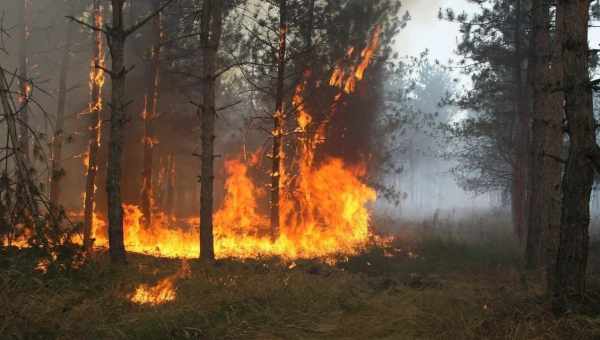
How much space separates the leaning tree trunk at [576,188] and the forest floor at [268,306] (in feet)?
1.06

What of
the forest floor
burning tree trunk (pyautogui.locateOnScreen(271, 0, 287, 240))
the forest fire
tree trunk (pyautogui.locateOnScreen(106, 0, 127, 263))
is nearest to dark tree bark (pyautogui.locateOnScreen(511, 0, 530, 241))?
the forest fire

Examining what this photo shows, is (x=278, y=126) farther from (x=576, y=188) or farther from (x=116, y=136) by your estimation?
(x=576, y=188)

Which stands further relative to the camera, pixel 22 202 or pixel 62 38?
pixel 62 38

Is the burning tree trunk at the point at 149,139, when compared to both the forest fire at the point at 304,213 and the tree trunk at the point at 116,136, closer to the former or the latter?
the forest fire at the point at 304,213

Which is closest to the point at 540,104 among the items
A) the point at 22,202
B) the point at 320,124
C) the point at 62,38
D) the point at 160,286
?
the point at 320,124

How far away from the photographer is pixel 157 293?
708 cm

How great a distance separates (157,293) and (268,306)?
5.60 feet

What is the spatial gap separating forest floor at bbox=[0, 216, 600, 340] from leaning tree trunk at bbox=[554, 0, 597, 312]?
323 millimetres

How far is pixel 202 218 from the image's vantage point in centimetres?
1052

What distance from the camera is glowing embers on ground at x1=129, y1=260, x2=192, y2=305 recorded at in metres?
6.71

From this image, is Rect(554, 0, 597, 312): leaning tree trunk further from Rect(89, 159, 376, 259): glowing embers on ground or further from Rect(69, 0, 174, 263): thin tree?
Rect(89, 159, 376, 259): glowing embers on ground

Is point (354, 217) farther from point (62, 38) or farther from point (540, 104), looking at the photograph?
point (62, 38)

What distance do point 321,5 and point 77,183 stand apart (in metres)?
22.0

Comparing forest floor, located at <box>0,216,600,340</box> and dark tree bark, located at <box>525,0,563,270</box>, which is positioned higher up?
dark tree bark, located at <box>525,0,563,270</box>
